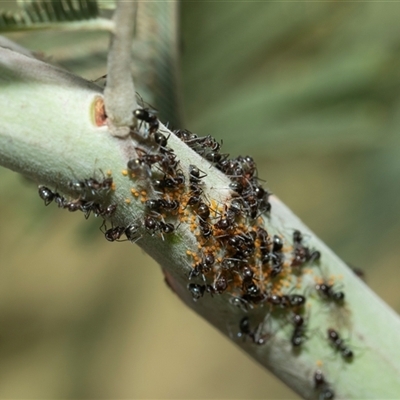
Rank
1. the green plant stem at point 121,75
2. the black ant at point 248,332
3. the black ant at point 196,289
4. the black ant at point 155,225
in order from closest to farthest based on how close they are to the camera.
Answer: the green plant stem at point 121,75, the black ant at point 155,225, the black ant at point 196,289, the black ant at point 248,332

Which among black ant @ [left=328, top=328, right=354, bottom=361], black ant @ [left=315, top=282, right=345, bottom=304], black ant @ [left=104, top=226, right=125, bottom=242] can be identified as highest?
black ant @ [left=315, top=282, right=345, bottom=304]

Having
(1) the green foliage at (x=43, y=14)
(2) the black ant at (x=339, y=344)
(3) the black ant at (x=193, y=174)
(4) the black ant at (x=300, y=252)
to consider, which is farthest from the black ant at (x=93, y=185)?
(2) the black ant at (x=339, y=344)

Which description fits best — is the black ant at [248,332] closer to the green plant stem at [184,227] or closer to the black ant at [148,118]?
the green plant stem at [184,227]

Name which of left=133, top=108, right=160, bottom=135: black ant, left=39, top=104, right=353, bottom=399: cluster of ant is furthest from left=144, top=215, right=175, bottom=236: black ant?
left=133, top=108, right=160, bottom=135: black ant

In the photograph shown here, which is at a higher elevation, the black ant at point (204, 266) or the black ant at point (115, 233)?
the black ant at point (204, 266)

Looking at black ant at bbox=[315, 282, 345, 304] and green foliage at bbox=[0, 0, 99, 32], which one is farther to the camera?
black ant at bbox=[315, 282, 345, 304]

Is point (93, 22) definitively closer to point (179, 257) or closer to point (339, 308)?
point (179, 257)

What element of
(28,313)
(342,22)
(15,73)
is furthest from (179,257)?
(28,313)

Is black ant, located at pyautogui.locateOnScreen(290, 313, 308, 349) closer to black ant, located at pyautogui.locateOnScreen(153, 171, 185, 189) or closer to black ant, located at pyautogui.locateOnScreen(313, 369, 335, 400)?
black ant, located at pyautogui.locateOnScreen(313, 369, 335, 400)
